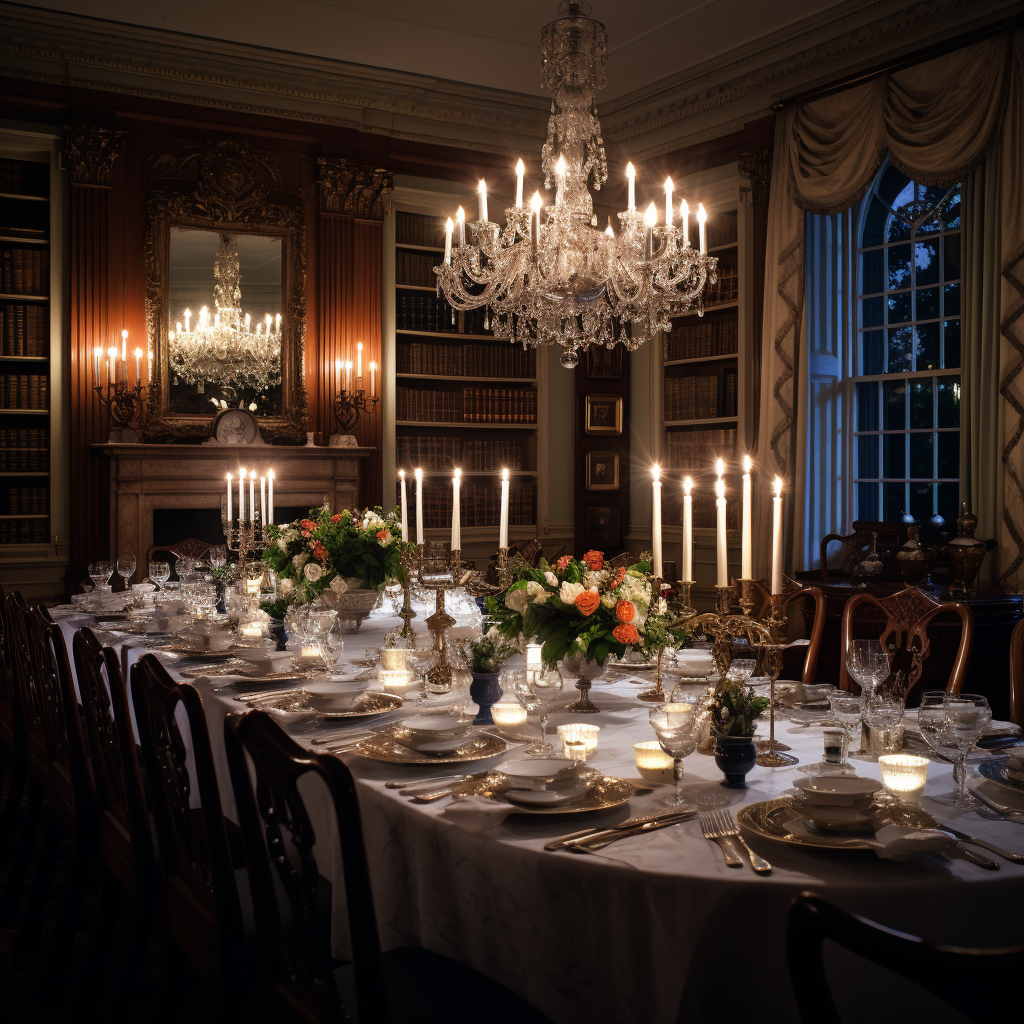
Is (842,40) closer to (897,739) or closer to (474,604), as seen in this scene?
(474,604)

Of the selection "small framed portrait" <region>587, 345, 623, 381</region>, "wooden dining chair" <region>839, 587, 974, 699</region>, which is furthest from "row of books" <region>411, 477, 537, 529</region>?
"wooden dining chair" <region>839, 587, 974, 699</region>

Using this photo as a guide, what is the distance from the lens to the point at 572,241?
14.5ft

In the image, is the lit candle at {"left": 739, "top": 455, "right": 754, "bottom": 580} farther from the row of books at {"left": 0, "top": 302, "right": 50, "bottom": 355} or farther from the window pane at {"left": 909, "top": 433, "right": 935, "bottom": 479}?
the row of books at {"left": 0, "top": 302, "right": 50, "bottom": 355}

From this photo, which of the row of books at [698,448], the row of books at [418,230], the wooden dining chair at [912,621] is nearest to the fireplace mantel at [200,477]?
the row of books at [418,230]

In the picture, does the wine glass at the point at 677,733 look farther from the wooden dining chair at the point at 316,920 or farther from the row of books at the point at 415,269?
the row of books at the point at 415,269

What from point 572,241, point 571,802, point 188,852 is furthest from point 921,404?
point 188,852

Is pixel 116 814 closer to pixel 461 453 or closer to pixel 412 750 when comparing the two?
pixel 412 750

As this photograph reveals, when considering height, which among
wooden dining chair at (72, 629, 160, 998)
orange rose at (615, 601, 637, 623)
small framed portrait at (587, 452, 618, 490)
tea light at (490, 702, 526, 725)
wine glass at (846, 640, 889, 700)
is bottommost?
wooden dining chair at (72, 629, 160, 998)

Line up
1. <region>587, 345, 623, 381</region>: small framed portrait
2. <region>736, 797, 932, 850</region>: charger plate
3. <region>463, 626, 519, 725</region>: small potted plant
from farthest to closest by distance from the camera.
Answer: <region>587, 345, 623, 381</region>: small framed portrait
<region>463, 626, 519, 725</region>: small potted plant
<region>736, 797, 932, 850</region>: charger plate

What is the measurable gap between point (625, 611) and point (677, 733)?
25.0 inches

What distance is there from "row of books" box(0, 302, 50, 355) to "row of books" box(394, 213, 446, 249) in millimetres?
2330

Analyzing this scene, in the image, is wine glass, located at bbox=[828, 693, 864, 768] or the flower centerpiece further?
the flower centerpiece

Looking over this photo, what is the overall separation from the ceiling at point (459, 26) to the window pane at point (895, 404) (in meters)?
2.13

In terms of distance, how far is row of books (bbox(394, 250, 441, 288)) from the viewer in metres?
6.80
